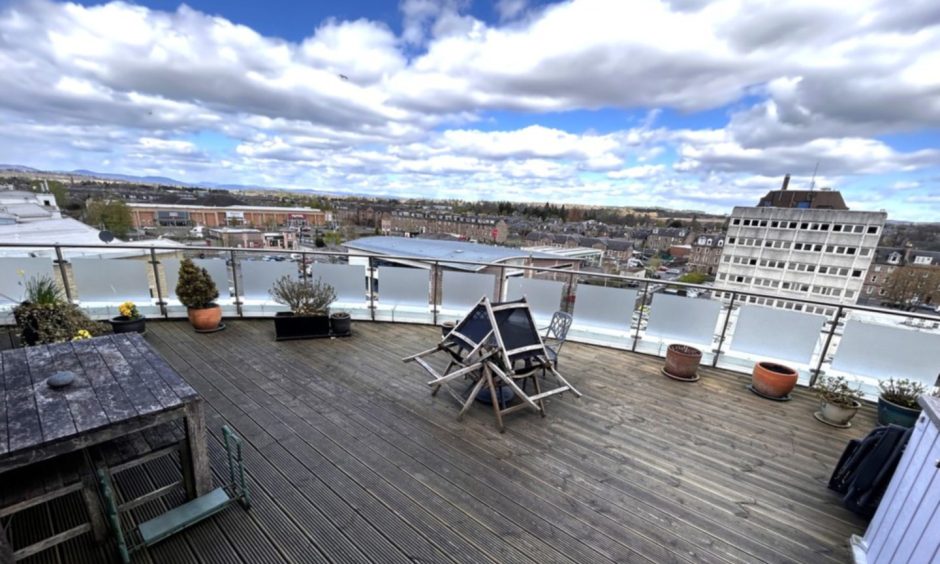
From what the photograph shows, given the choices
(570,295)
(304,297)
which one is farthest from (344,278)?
(570,295)

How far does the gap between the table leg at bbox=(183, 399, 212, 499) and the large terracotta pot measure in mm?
3303

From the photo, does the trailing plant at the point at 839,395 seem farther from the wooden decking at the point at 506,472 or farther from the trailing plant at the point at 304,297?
the trailing plant at the point at 304,297

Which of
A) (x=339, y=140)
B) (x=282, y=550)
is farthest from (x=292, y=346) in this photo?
(x=339, y=140)

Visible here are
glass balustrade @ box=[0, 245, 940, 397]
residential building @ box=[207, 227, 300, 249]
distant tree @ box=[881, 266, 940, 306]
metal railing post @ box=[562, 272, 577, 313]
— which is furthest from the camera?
residential building @ box=[207, 227, 300, 249]

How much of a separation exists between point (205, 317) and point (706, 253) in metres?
46.4

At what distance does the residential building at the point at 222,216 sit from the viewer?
4438 centimetres

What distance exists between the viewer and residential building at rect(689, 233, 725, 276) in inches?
1433

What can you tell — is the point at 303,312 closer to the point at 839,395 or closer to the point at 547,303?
the point at 547,303

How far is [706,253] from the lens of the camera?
38969mm

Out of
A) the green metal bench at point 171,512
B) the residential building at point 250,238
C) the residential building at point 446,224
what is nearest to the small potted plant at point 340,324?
the green metal bench at point 171,512

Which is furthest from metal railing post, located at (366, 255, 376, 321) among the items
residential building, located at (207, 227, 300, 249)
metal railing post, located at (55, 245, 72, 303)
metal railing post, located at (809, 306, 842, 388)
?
residential building, located at (207, 227, 300, 249)

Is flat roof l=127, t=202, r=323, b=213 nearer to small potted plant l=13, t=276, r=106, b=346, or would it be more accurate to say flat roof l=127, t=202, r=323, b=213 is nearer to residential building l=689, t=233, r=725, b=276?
small potted plant l=13, t=276, r=106, b=346

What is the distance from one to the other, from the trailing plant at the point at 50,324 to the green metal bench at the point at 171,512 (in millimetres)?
2571

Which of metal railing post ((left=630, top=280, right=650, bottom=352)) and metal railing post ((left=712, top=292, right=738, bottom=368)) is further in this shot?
metal railing post ((left=630, top=280, right=650, bottom=352))
